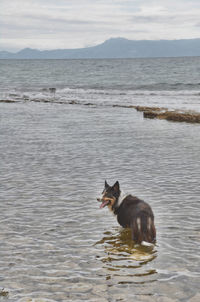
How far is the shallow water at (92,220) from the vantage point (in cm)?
667

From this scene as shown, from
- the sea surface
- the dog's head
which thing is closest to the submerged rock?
the sea surface

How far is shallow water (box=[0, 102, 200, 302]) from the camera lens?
21.9ft

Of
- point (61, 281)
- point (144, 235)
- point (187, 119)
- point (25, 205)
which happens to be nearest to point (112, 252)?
point (144, 235)

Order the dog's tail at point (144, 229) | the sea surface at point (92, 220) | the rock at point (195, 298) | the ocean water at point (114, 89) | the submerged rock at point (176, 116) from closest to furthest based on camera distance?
the rock at point (195, 298) < the sea surface at point (92, 220) < the dog's tail at point (144, 229) < the submerged rock at point (176, 116) < the ocean water at point (114, 89)

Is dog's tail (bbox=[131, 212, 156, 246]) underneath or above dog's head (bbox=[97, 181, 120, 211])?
underneath

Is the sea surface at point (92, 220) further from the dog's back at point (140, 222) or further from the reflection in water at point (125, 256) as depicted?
the dog's back at point (140, 222)

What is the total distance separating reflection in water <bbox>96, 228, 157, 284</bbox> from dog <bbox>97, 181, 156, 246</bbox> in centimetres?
21

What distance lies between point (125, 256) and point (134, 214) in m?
0.95

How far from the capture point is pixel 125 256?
25.9ft

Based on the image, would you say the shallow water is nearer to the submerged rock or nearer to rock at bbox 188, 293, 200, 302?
rock at bbox 188, 293, 200, 302

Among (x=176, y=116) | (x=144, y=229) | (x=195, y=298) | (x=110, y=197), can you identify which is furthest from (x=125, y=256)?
(x=176, y=116)

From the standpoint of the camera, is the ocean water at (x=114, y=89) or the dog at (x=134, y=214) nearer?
the dog at (x=134, y=214)

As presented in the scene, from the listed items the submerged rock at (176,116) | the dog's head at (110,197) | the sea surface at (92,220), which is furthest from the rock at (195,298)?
the submerged rock at (176,116)

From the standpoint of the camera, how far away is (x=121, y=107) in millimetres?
38531
